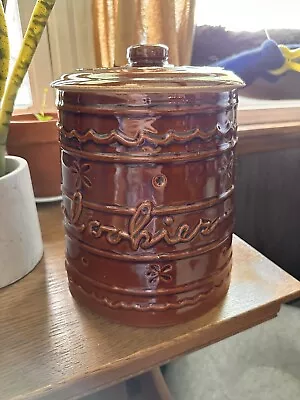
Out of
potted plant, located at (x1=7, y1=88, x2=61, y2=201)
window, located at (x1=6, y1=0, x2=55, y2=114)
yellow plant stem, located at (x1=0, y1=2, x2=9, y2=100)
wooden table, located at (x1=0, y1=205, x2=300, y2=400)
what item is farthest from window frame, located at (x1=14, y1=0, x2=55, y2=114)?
wooden table, located at (x1=0, y1=205, x2=300, y2=400)

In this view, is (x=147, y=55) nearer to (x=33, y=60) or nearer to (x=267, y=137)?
(x=33, y=60)

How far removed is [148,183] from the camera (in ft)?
1.16

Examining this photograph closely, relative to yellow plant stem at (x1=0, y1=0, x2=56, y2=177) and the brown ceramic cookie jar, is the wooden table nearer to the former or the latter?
the brown ceramic cookie jar

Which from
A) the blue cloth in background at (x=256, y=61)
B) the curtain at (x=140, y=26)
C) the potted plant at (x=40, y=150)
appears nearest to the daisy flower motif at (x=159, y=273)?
the potted plant at (x=40, y=150)

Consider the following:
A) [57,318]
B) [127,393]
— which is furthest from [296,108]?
[57,318]

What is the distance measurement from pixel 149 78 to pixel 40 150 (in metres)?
0.34

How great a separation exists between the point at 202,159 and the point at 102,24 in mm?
571

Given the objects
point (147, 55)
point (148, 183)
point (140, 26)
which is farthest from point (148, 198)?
point (140, 26)

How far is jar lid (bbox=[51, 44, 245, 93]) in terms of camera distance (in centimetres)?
33

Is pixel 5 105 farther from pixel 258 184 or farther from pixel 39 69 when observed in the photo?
pixel 258 184

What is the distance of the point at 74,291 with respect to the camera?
44 cm

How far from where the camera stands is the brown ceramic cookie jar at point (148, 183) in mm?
343

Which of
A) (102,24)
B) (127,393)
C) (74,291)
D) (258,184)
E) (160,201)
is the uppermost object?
(102,24)

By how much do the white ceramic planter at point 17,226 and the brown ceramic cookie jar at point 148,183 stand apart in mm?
68
